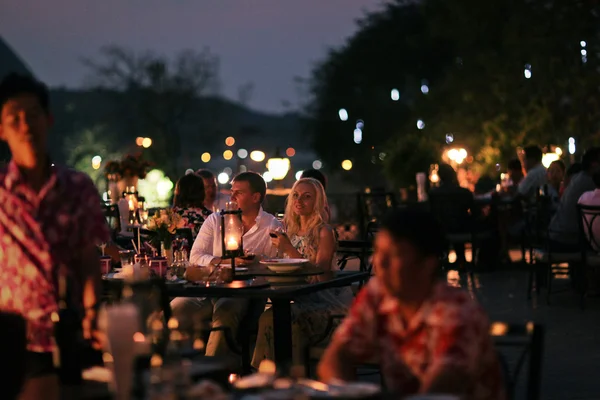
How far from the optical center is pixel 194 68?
2633 inches

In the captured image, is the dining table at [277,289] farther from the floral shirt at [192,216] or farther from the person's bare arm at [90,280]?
the floral shirt at [192,216]

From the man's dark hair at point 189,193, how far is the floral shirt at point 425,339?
6.07 metres

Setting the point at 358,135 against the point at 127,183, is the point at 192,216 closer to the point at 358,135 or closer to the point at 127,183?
the point at 127,183

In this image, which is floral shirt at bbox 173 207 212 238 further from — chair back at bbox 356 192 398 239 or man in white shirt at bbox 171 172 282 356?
chair back at bbox 356 192 398 239

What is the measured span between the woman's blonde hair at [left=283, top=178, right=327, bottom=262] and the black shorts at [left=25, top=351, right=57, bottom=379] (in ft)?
12.3

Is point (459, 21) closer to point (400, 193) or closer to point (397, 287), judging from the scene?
point (400, 193)

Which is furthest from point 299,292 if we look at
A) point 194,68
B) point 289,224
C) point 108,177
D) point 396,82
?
point 194,68

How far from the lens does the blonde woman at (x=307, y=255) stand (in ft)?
23.6

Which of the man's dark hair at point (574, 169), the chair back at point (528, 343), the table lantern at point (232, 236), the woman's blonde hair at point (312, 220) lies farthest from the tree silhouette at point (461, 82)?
the chair back at point (528, 343)

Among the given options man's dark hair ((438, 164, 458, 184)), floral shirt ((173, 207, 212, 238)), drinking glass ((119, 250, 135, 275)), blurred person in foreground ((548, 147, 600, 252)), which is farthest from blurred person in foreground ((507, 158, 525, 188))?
drinking glass ((119, 250, 135, 275))

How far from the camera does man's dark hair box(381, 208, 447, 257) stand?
3590 millimetres

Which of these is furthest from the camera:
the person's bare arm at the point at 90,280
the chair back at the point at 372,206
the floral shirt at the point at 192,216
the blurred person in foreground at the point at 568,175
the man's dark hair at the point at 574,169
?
the chair back at the point at 372,206

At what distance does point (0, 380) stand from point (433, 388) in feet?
3.91

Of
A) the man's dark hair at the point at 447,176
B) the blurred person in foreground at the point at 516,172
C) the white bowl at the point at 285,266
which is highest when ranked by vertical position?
the blurred person in foreground at the point at 516,172
